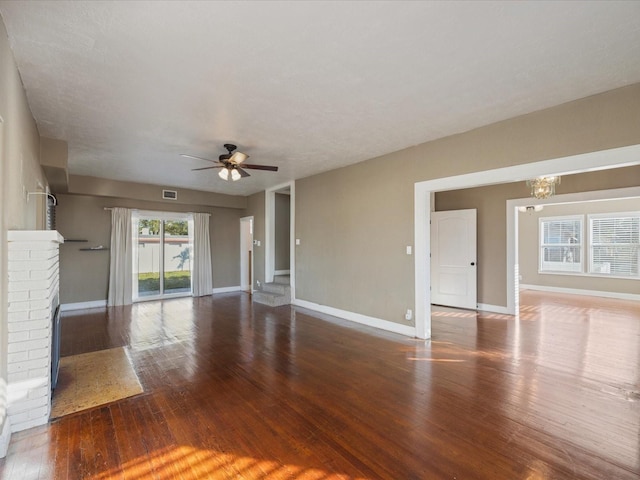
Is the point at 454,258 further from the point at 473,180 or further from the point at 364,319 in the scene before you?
the point at 473,180

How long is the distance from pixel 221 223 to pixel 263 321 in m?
4.20

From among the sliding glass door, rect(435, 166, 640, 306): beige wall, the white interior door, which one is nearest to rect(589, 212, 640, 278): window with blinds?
rect(435, 166, 640, 306): beige wall

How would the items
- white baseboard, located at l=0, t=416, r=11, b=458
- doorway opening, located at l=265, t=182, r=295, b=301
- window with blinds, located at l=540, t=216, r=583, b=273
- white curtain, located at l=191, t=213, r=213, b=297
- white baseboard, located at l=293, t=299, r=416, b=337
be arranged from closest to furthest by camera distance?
white baseboard, located at l=0, t=416, r=11, b=458 < white baseboard, located at l=293, t=299, r=416, b=337 < doorway opening, located at l=265, t=182, r=295, b=301 < white curtain, located at l=191, t=213, r=213, b=297 < window with blinds, located at l=540, t=216, r=583, b=273

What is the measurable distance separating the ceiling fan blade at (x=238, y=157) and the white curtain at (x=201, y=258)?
14.4 ft

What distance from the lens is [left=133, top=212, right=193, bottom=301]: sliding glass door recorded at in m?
7.20

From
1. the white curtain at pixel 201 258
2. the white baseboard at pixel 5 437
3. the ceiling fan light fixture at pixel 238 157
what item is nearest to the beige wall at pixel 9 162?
the white baseboard at pixel 5 437

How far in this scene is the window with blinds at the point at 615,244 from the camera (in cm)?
724

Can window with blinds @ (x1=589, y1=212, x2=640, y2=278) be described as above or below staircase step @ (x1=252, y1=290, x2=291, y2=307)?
above

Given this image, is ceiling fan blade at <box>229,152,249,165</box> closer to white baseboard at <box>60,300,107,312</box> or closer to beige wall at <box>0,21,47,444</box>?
beige wall at <box>0,21,47,444</box>

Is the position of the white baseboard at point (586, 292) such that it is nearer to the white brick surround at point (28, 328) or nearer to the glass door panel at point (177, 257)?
the glass door panel at point (177, 257)

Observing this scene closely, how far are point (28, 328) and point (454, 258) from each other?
6.44 m

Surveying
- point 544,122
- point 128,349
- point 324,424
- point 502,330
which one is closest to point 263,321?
point 128,349

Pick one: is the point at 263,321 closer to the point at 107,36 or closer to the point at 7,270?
the point at 7,270

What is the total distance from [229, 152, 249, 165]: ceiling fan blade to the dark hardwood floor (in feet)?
8.05
